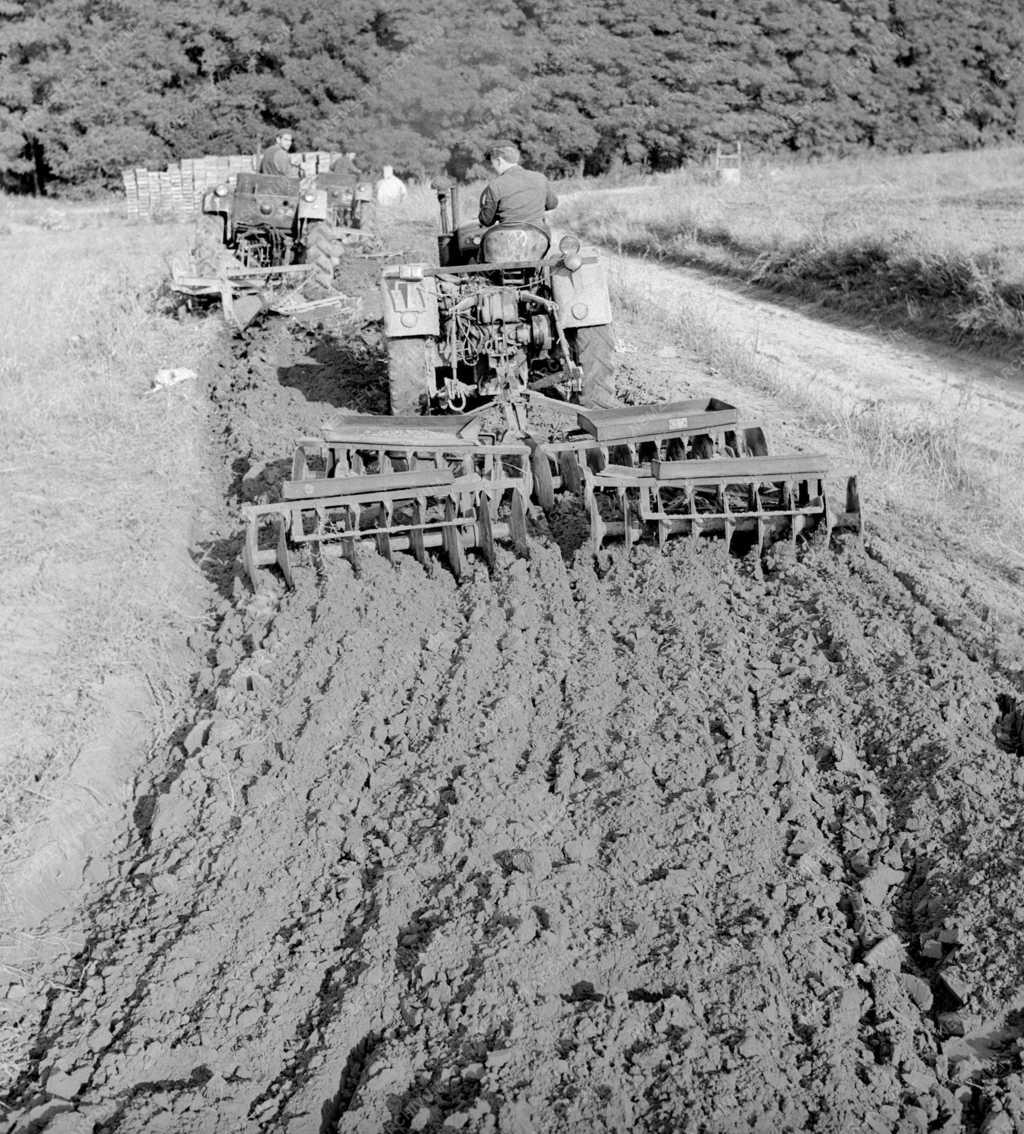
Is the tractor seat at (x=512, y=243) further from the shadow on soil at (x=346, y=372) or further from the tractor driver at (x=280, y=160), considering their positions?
the tractor driver at (x=280, y=160)

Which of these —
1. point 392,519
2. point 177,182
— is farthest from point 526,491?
point 177,182

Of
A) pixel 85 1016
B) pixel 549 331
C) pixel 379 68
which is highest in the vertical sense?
pixel 379 68

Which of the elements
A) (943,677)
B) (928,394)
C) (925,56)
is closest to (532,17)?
(925,56)

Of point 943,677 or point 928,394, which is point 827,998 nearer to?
point 943,677

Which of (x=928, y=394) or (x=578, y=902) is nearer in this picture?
(x=578, y=902)

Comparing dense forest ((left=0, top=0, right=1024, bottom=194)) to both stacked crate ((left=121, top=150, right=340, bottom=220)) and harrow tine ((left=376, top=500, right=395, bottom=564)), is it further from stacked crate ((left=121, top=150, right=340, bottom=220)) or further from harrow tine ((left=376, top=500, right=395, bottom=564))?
harrow tine ((left=376, top=500, right=395, bottom=564))

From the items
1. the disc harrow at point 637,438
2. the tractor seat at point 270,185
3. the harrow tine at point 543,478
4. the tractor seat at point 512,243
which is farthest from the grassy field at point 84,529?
the tractor seat at point 512,243
